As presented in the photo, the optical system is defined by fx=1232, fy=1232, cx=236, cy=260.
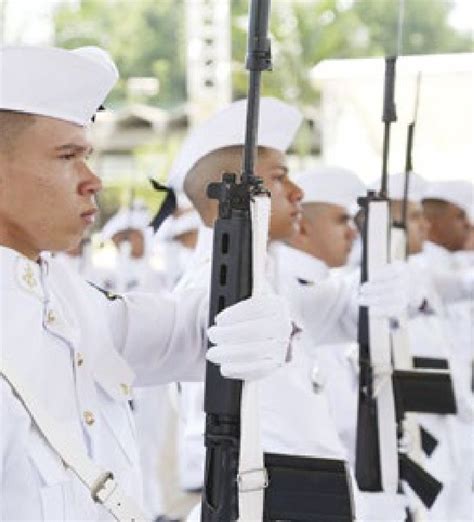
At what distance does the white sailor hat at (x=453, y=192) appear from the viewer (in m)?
5.76

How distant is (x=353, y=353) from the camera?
3871mm

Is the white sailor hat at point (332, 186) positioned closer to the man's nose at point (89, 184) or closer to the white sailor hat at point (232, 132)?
the white sailor hat at point (232, 132)

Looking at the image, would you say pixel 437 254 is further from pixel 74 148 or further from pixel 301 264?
pixel 74 148

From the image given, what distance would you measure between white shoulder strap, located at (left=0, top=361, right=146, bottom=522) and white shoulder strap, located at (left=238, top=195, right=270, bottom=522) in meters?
0.19

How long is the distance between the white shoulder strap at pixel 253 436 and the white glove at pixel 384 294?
1.22 metres

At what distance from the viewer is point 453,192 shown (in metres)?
5.77

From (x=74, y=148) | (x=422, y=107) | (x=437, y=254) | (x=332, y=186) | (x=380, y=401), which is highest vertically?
(x=422, y=107)

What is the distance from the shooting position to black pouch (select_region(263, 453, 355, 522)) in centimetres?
211

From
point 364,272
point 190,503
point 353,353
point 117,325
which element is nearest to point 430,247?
point 190,503

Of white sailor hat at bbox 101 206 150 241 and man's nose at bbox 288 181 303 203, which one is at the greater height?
white sailor hat at bbox 101 206 150 241

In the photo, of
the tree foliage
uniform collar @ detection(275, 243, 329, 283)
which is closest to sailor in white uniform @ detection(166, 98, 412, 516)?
uniform collar @ detection(275, 243, 329, 283)

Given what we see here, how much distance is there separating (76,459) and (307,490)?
49 cm

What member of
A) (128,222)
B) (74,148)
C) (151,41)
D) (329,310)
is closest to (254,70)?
(74,148)

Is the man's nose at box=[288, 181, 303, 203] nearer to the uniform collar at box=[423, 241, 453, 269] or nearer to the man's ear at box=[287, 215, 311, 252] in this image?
the man's ear at box=[287, 215, 311, 252]
